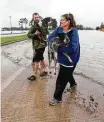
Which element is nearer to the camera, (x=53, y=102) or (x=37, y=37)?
(x=53, y=102)

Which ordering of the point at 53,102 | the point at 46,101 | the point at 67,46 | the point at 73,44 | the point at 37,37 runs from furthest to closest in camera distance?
the point at 37,37 → the point at 46,101 → the point at 53,102 → the point at 67,46 → the point at 73,44

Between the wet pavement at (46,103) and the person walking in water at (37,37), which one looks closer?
the wet pavement at (46,103)

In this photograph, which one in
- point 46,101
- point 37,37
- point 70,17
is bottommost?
point 46,101

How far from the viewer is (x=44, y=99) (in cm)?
721

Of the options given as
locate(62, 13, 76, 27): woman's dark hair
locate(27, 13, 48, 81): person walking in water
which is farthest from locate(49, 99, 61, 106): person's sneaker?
locate(27, 13, 48, 81): person walking in water

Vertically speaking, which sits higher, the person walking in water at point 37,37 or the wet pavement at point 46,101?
the person walking in water at point 37,37

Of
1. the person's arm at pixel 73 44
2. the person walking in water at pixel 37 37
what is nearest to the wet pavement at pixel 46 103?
the person walking in water at pixel 37 37

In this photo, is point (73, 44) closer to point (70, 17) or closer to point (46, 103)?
point (70, 17)

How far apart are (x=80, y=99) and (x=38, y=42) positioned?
2.55 meters

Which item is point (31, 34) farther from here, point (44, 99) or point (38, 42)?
point (44, 99)

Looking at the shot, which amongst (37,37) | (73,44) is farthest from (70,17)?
(37,37)

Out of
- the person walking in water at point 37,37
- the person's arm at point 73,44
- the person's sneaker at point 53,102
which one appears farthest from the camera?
the person walking in water at point 37,37

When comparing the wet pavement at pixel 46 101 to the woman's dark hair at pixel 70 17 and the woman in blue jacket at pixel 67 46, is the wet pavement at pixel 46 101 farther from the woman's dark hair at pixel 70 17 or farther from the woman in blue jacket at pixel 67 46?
the woman's dark hair at pixel 70 17

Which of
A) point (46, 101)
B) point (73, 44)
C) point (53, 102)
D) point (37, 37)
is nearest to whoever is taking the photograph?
point (73, 44)
